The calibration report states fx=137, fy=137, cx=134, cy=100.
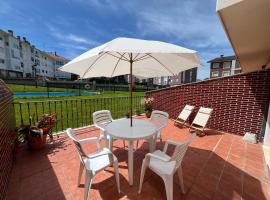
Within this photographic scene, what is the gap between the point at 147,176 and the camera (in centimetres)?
247

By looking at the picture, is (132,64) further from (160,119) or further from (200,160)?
(200,160)

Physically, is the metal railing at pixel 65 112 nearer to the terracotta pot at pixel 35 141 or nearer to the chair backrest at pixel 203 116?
the terracotta pot at pixel 35 141

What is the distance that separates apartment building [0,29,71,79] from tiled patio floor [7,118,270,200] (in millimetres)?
25894

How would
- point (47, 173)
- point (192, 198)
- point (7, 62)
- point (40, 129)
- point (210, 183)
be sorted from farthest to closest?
point (7, 62) < point (40, 129) < point (47, 173) < point (210, 183) < point (192, 198)

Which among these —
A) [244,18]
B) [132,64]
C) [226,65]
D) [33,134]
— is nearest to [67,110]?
[33,134]

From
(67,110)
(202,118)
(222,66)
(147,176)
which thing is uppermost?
(222,66)

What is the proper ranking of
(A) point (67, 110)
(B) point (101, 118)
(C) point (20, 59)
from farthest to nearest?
(C) point (20, 59) → (A) point (67, 110) → (B) point (101, 118)

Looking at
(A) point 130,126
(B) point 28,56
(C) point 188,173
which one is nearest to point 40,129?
(A) point 130,126

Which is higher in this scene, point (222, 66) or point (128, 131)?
point (222, 66)

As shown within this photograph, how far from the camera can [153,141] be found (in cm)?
281

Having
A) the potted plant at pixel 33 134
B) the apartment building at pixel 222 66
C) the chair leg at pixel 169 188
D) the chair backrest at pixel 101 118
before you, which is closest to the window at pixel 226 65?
the apartment building at pixel 222 66

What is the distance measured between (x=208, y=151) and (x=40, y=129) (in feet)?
13.6

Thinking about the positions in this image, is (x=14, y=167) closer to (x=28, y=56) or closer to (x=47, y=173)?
(x=47, y=173)

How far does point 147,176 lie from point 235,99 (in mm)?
3970
